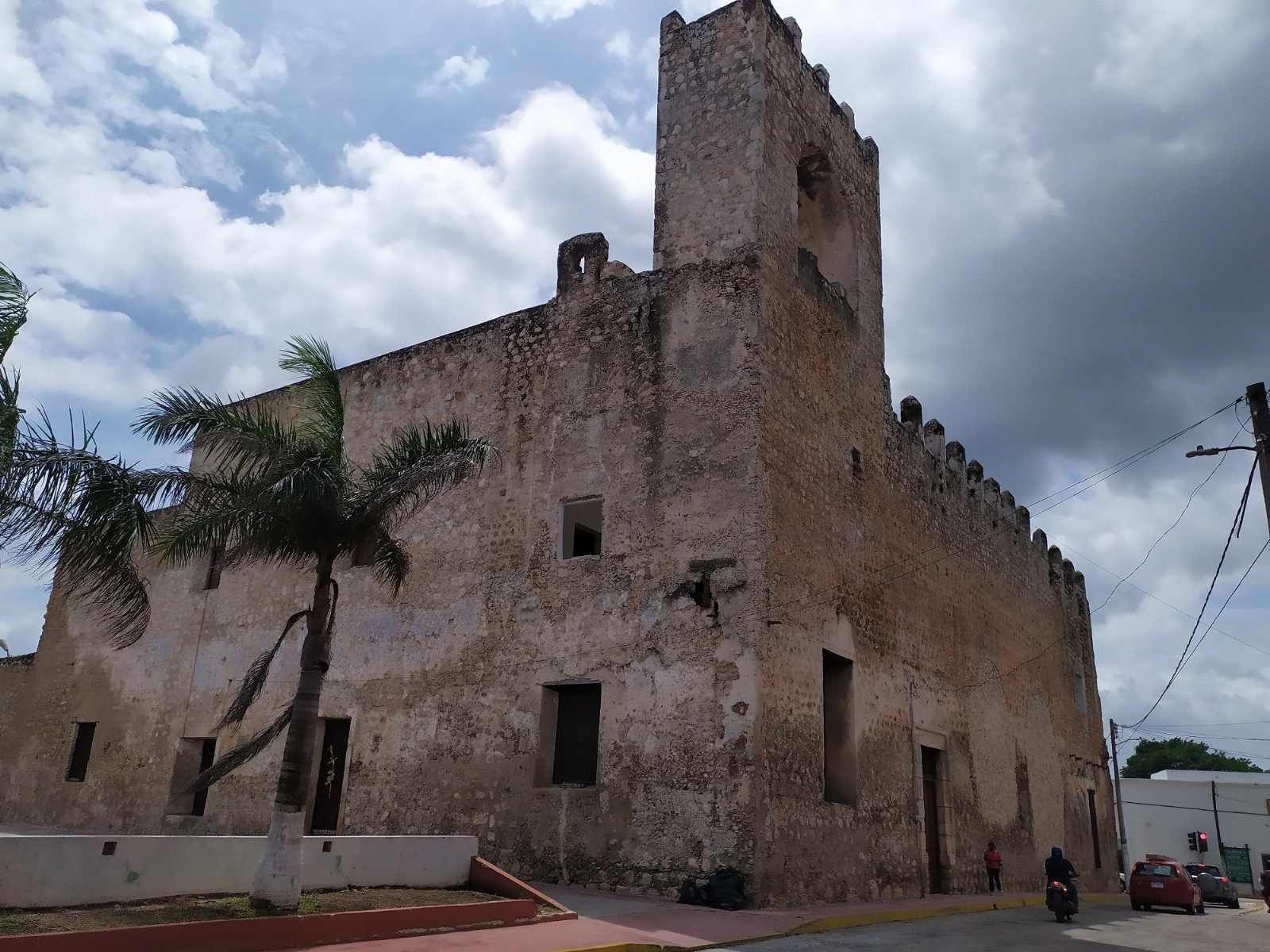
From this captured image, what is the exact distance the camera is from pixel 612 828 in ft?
36.0

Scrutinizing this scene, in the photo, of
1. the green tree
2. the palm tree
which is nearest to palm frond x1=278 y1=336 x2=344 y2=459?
the palm tree

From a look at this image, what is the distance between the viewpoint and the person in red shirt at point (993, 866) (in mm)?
16094

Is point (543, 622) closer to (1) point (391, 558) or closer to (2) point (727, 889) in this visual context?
(1) point (391, 558)

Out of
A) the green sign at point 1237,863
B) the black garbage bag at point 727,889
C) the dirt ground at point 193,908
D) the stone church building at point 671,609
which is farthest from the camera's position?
the green sign at point 1237,863

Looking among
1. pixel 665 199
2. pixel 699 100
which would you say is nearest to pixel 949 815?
pixel 665 199

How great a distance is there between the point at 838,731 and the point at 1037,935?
3084mm

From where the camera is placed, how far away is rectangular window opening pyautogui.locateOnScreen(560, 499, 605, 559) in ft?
42.5

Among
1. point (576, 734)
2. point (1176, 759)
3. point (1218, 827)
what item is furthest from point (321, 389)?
point (1176, 759)

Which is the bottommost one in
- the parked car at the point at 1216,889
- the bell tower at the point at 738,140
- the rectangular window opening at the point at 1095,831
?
the parked car at the point at 1216,889

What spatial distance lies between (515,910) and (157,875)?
2.96 meters

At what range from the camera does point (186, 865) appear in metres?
7.52

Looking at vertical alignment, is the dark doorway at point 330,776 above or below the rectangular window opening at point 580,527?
below

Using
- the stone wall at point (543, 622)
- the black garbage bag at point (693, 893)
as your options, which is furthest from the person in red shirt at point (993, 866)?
the black garbage bag at point (693, 893)

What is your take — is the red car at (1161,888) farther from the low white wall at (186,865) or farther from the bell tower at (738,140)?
the low white wall at (186,865)
